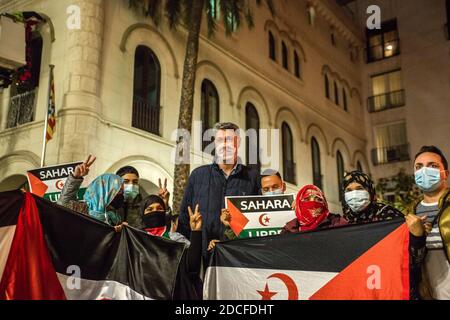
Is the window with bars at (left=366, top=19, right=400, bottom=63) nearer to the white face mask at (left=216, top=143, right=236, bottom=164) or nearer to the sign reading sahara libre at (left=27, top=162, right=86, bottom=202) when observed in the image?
the sign reading sahara libre at (left=27, top=162, right=86, bottom=202)

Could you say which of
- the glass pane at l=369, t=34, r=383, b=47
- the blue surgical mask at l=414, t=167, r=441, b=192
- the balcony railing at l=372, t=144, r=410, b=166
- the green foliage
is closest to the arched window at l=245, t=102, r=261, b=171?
the green foliage

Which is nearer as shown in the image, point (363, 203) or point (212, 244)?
point (363, 203)

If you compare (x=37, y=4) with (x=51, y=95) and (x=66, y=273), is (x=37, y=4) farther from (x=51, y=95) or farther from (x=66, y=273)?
(x=66, y=273)

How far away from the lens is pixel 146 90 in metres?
13.0

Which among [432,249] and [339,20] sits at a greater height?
[339,20]

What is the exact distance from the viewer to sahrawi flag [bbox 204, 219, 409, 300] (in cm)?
335

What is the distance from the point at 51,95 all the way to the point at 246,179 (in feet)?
23.5

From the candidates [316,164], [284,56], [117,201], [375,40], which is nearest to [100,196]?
[117,201]

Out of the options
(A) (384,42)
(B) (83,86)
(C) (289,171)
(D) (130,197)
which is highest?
(A) (384,42)

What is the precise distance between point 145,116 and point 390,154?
16631 millimetres

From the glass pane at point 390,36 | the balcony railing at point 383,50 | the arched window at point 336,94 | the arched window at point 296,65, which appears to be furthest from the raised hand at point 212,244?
the glass pane at point 390,36

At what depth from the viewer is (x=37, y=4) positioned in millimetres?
12406

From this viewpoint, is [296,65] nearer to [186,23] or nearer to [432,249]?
[186,23]

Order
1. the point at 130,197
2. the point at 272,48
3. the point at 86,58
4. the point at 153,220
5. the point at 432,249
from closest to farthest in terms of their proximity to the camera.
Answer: the point at 432,249 → the point at 153,220 → the point at 130,197 → the point at 86,58 → the point at 272,48
